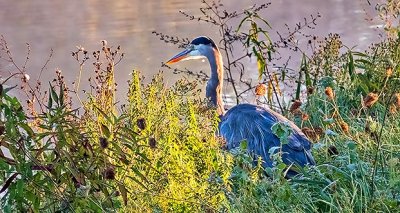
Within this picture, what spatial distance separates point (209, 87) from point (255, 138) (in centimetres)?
171

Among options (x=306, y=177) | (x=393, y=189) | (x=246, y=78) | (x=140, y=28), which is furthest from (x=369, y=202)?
(x=140, y=28)

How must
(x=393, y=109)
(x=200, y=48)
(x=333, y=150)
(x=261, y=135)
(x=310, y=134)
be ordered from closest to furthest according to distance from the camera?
(x=333, y=150) → (x=393, y=109) → (x=310, y=134) → (x=261, y=135) → (x=200, y=48)

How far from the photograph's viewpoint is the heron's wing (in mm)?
4602

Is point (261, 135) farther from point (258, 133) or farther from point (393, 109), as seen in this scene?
point (393, 109)

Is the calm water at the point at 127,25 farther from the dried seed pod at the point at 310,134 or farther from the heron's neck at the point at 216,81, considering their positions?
the dried seed pod at the point at 310,134

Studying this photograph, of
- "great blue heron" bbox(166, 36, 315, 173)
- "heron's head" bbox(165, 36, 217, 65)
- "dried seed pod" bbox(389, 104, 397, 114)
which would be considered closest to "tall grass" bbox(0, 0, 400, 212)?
"dried seed pod" bbox(389, 104, 397, 114)

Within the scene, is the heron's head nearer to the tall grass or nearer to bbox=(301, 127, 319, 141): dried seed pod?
bbox=(301, 127, 319, 141): dried seed pod

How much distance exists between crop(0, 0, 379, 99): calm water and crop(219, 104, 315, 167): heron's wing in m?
3.46

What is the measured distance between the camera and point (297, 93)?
5.93m

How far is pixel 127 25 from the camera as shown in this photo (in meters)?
13.6

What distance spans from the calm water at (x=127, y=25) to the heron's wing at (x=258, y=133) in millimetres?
3456

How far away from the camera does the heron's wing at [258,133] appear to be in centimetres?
460

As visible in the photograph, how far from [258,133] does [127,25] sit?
873cm

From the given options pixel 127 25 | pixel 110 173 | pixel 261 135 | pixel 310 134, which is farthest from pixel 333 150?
pixel 127 25
